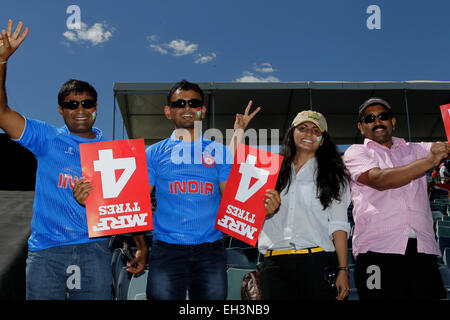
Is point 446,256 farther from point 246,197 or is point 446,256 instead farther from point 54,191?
point 54,191

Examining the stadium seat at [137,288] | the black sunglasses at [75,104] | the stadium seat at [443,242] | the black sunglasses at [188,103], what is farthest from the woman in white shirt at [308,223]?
the stadium seat at [443,242]

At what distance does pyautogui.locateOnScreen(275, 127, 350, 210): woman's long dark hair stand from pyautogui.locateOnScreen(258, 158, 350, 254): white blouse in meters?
0.04

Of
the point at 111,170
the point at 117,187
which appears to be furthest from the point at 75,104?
the point at 117,187

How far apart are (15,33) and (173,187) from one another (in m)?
1.48

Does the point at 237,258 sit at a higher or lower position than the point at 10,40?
lower

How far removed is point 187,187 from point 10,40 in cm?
154

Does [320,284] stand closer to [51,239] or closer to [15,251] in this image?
[51,239]

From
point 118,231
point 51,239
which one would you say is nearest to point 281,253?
point 118,231

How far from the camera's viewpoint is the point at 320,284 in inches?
89.1

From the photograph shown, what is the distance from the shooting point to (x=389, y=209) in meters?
2.55

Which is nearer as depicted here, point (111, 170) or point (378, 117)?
point (111, 170)

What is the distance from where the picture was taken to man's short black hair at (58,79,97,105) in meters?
2.61

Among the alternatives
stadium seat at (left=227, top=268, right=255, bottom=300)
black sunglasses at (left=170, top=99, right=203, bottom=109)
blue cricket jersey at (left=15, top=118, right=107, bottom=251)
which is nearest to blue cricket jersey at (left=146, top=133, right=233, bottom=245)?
black sunglasses at (left=170, top=99, right=203, bottom=109)

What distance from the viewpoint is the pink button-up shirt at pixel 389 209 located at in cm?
248
